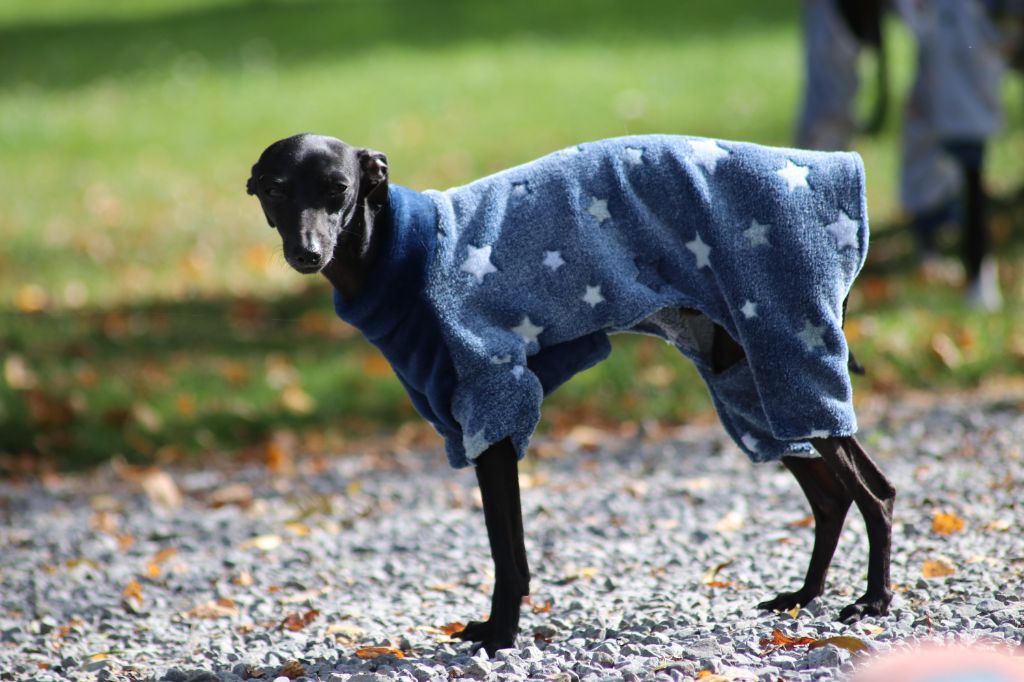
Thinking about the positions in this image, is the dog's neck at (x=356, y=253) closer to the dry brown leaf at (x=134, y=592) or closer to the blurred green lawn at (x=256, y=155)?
the dry brown leaf at (x=134, y=592)

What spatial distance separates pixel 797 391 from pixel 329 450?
373cm

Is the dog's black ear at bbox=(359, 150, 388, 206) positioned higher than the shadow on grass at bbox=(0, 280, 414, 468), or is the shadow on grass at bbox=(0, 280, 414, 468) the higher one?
the dog's black ear at bbox=(359, 150, 388, 206)

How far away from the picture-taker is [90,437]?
6.99 meters

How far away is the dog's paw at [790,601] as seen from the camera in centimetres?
398

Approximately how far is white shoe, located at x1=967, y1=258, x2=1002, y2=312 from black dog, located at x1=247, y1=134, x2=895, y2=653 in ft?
13.9

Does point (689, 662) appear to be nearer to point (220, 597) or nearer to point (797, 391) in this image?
point (797, 391)

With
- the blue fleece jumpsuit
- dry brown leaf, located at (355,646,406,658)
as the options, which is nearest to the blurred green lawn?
dry brown leaf, located at (355,646,406,658)

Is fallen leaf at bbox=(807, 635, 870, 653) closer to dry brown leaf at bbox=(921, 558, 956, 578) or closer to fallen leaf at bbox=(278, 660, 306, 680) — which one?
dry brown leaf at bbox=(921, 558, 956, 578)

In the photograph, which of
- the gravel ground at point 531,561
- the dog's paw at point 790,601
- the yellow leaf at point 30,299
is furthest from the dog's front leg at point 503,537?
the yellow leaf at point 30,299

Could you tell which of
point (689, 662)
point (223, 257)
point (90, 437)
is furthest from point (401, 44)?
point (689, 662)

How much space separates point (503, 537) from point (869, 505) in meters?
1.09

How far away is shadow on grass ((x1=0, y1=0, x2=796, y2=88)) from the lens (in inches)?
670

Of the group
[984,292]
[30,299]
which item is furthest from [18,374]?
[984,292]

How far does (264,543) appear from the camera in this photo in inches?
207
